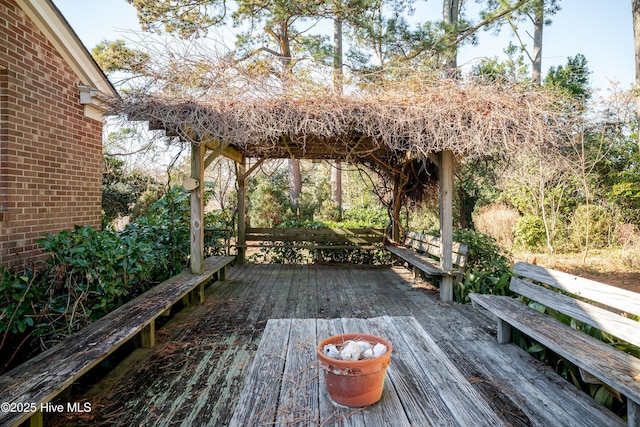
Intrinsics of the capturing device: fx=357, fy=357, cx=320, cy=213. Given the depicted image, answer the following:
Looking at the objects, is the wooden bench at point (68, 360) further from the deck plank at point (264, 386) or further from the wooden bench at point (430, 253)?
the wooden bench at point (430, 253)

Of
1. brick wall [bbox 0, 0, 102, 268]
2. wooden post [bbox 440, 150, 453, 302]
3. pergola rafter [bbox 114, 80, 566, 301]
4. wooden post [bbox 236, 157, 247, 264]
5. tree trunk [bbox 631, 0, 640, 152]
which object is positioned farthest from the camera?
tree trunk [bbox 631, 0, 640, 152]

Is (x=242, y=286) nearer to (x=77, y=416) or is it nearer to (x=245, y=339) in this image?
(x=245, y=339)

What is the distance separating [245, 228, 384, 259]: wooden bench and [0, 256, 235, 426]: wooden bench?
3.96m

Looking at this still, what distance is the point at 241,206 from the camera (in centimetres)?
743

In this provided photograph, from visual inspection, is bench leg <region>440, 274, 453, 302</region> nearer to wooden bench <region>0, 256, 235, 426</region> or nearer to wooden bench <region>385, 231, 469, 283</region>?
wooden bench <region>385, 231, 469, 283</region>

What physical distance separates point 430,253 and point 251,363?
143 inches

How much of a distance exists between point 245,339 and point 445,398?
2.45 m

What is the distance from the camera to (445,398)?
1.49m

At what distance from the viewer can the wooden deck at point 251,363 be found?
7.50 ft

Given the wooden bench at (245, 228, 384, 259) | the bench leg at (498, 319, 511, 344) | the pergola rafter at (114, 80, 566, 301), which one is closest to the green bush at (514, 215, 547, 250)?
the wooden bench at (245, 228, 384, 259)

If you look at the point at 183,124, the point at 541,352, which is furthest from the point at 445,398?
the point at 183,124

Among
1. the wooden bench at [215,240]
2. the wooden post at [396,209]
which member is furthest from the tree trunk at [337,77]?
the wooden bench at [215,240]

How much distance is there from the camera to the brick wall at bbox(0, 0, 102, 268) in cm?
355

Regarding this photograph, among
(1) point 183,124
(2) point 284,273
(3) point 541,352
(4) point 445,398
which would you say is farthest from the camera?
(2) point 284,273
